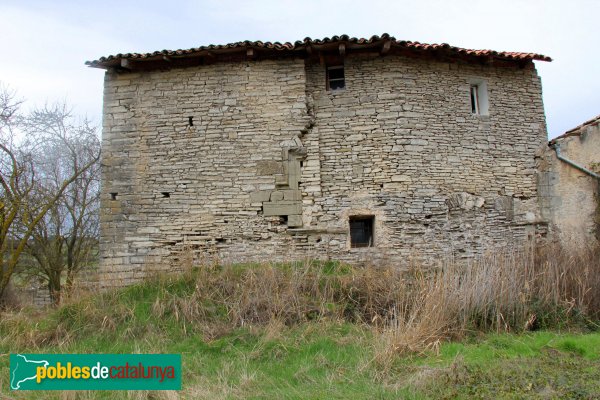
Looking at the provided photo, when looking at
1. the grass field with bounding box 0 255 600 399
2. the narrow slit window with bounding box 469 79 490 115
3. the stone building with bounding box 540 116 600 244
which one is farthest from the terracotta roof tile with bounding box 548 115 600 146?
the grass field with bounding box 0 255 600 399

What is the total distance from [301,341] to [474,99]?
666 centimetres

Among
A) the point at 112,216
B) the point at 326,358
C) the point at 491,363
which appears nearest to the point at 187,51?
the point at 112,216

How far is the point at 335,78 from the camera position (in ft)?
31.7

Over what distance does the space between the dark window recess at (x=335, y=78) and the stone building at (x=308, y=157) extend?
2 cm

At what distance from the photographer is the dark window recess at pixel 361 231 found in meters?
9.09

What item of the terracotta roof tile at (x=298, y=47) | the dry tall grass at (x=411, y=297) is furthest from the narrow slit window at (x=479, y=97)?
the dry tall grass at (x=411, y=297)

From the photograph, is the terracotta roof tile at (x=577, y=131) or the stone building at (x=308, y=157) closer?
the stone building at (x=308, y=157)

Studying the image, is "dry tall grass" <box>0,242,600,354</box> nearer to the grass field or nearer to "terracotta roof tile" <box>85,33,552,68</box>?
the grass field

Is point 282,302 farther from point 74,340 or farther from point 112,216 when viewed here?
point 112,216

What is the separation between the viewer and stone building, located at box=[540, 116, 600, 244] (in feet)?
30.9

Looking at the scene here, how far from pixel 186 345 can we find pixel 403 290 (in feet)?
11.2

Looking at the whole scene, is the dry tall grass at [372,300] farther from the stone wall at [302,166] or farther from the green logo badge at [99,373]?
the green logo badge at [99,373]

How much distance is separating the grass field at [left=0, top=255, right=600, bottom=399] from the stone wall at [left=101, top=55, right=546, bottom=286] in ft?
3.28

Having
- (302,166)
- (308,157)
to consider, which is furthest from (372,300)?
(308,157)
